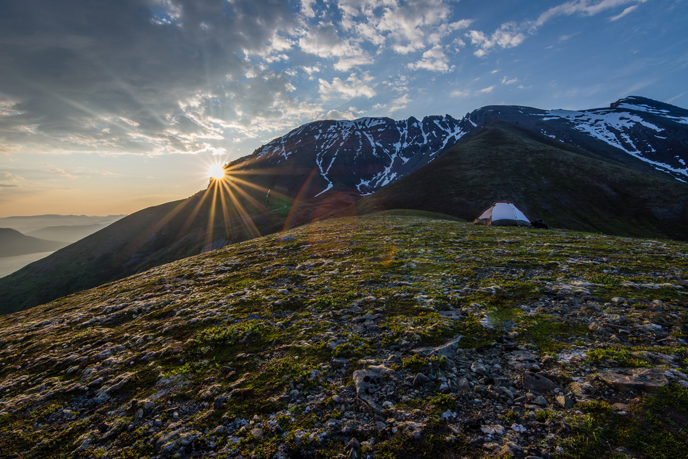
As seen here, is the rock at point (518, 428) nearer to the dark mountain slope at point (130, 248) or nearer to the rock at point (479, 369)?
the rock at point (479, 369)

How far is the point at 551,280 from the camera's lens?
11.2 m

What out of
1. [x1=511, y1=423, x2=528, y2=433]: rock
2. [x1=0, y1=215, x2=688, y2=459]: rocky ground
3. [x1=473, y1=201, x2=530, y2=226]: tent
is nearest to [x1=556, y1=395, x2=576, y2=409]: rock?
[x1=0, y1=215, x2=688, y2=459]: rocky ground

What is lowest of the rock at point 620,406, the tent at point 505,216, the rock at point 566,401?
the tent at point 505,216

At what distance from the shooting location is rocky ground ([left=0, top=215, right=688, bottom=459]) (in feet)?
15.6

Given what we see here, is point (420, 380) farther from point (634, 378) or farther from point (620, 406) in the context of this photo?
point (634, 378)

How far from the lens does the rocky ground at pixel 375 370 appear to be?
4.75 meters

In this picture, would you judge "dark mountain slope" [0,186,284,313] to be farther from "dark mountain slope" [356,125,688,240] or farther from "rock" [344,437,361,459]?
"rock" [344,437,361,459]

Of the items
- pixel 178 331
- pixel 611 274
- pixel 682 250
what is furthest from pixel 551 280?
pixel 178 331

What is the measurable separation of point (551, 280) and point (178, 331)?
15.2 m

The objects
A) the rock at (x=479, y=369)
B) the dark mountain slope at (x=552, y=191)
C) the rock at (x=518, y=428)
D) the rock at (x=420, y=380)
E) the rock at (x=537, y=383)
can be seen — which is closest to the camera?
the rock at (x=518, y=428)

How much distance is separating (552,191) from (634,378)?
341ft

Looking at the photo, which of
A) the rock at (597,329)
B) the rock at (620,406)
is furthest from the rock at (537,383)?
the rock at (597,329)

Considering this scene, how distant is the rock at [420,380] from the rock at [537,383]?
2.02 metres

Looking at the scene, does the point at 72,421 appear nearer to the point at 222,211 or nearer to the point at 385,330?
the point at 385,330
